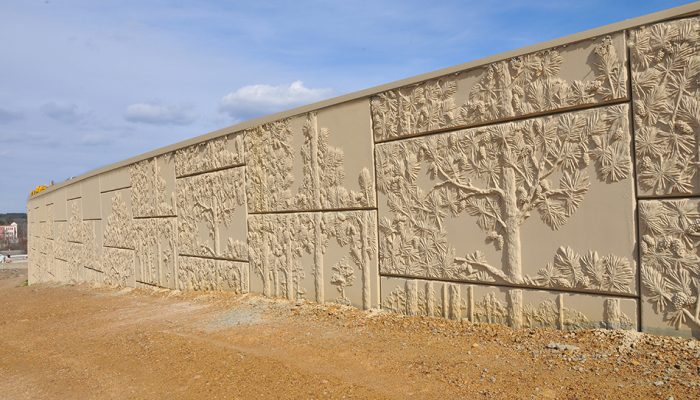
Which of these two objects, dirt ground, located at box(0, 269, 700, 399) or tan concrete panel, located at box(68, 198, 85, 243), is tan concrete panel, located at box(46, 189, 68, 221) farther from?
dirt ground, located at box(0, 269, 700, 399)

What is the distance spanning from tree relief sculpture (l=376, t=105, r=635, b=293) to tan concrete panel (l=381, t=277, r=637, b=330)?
111 mm

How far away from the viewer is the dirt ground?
3.80 metres

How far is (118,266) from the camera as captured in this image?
44.8 ft

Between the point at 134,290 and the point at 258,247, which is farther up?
the point at 258,247

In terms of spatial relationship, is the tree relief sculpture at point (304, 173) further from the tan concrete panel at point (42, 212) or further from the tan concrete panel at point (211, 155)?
the tan concrete panel at point (42, 212)

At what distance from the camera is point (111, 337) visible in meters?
6.79

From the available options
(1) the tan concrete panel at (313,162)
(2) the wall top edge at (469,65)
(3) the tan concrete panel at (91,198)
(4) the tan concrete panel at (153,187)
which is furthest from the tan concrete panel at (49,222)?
(1) the tan concrete panel at (313,162)

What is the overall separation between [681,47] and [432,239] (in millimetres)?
2790

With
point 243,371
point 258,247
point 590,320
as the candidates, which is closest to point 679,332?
point 590,320

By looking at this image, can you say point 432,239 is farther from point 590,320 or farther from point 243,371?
point 243,371

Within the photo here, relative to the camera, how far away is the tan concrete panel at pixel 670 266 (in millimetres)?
4156

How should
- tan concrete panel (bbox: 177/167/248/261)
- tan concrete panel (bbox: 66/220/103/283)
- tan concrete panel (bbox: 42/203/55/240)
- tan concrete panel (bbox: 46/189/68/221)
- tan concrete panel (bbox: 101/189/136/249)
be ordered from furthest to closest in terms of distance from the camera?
tan concrete panel (bbox: 42/203/55/240) < tan concrete panel (bbox: 46/189/68/221) < tan concrete panel (bbox: 66/220/103/283) < tan concrete panel (bbox: 101/189/136/249) < tan concrete panel (bbox: 177/167/248/261)

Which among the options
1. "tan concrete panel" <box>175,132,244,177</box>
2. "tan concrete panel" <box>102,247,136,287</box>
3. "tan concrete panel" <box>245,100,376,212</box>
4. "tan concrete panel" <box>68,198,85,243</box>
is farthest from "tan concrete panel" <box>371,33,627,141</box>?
"tan concrete panel" <box>68,198,85,243</box>

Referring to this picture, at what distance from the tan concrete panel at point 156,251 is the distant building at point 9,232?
104 meters
